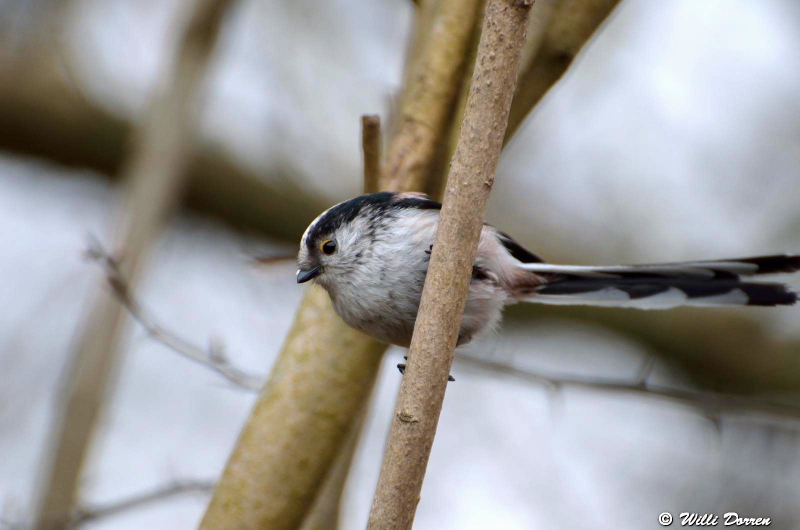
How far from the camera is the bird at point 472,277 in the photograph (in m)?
2.17

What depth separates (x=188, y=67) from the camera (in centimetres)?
293

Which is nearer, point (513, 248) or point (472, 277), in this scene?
point (472, 277)

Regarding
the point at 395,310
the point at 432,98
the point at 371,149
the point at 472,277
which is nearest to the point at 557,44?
the point at 432,98

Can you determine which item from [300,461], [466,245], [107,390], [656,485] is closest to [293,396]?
[300,461]

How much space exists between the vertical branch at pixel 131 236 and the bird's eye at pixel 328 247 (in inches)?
29.2

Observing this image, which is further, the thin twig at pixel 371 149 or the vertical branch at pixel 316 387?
the vertical branch at pixel 316 387

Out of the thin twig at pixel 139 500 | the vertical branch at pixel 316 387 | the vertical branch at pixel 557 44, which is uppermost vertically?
the vertical branch at pixel 557 44

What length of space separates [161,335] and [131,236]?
389 millimetres

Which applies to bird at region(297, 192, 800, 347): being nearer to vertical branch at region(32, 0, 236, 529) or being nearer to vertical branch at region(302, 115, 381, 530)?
vertical branch at region(302, 115, 381, 530)

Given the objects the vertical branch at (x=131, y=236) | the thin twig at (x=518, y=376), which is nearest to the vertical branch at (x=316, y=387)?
the thin twig at (x=518, y=376)

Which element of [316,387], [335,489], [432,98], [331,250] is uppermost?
[432,98]

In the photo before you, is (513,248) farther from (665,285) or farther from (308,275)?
(308,275)

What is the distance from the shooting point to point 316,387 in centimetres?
236

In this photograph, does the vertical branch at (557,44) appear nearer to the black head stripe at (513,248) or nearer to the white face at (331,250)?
the black head stripe at (513,248)
